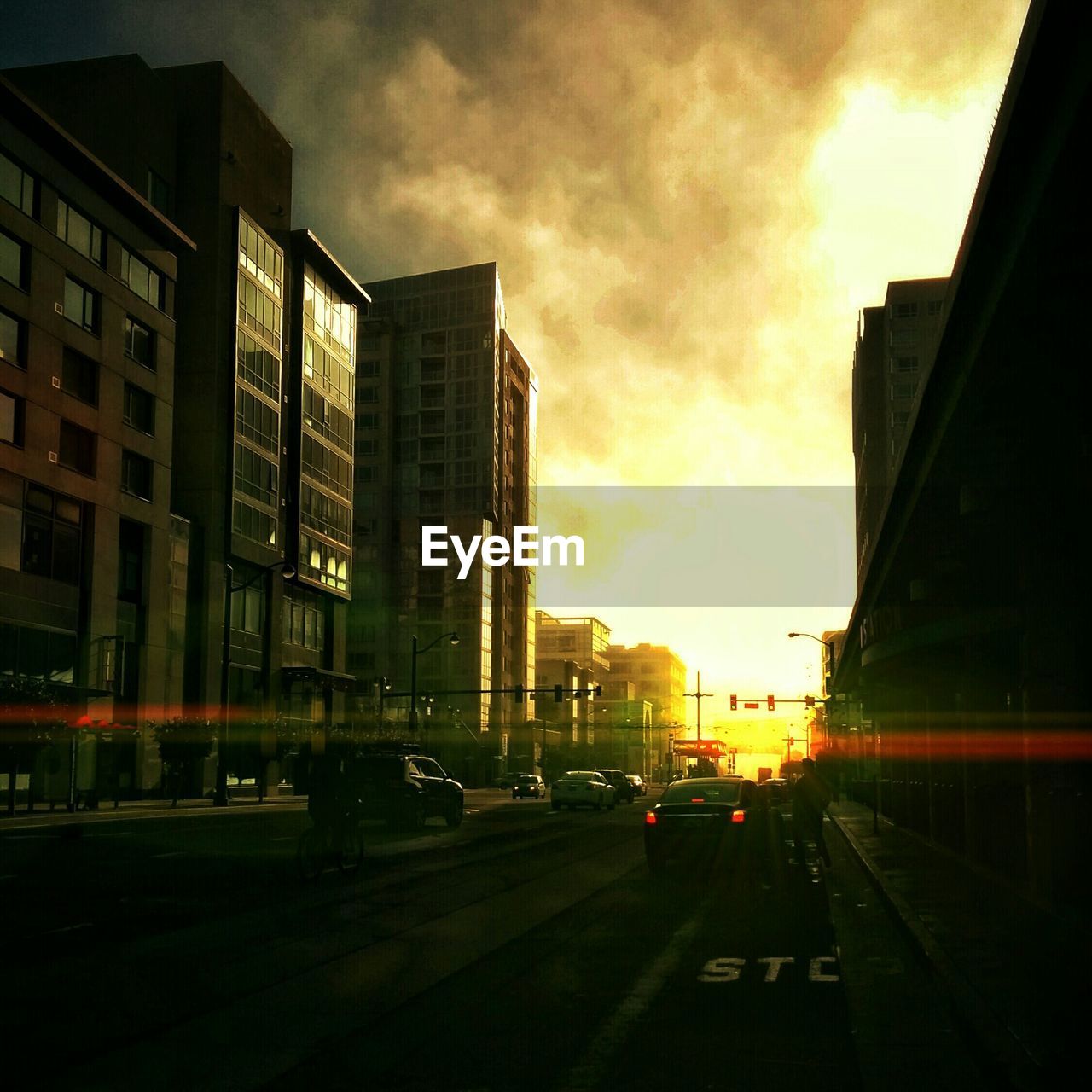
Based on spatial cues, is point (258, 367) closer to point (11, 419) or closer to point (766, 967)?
point (11, 419)

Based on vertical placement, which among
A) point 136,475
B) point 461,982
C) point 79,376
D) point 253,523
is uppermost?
point 79,376

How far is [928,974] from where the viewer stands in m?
10.3

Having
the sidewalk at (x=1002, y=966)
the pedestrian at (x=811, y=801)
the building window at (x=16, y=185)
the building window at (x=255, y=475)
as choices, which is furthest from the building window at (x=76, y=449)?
the sidewalk at (x=1002, y=966)

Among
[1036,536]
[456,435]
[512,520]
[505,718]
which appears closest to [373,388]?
[456,435]

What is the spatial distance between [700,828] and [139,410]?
3911cm

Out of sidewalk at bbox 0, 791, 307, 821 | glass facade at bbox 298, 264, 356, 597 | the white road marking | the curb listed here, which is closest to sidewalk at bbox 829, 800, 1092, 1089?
the curb

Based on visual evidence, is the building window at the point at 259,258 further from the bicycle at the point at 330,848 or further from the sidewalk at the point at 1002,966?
the sidewalk at the point at 1002,966

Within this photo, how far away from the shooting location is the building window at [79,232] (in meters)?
48.0

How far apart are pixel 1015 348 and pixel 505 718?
369 ft

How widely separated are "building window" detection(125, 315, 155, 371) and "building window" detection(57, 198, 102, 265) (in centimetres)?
299

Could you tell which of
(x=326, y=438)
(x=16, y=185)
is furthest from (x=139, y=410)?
(x=326, y=438)

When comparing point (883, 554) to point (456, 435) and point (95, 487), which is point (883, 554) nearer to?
point (95, 487)

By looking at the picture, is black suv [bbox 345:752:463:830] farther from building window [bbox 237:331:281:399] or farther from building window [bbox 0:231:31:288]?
building window [bbox 237:331:281:399]

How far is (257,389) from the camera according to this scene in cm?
6606
